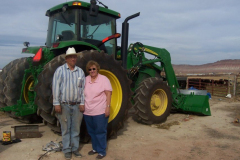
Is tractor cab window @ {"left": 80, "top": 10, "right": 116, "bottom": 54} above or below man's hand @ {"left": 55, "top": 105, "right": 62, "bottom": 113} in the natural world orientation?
above

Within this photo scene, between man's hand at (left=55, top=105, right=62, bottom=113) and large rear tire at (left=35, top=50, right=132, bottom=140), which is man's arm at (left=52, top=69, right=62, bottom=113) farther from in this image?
large rear tire at (left=35, top=50, right=132, bottom=140)

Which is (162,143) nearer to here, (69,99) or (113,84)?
(113,84)

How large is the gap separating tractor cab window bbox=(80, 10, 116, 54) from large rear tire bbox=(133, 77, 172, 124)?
127cm

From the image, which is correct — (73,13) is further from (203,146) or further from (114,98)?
(203,146)

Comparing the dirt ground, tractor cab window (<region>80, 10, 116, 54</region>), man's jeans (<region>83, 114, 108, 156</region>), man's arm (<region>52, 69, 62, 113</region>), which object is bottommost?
the dirt ground

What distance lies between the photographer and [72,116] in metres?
3.98

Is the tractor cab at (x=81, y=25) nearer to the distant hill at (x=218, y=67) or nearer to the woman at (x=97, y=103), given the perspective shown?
the woman at (x=97, y=103)

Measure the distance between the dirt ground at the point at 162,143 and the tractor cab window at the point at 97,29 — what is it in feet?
6.86

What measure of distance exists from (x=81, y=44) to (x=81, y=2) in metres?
1.01

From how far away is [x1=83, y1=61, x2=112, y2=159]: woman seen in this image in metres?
3.97

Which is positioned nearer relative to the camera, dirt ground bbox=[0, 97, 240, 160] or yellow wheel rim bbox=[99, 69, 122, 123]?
dirt ground bbox=[0, 97, 240, 160]

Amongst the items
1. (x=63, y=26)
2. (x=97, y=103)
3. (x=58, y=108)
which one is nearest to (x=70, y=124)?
(x=58, y=108)

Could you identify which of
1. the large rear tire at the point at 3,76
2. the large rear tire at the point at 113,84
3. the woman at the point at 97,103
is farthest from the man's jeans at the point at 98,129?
the large rear tire at the point at 3,76

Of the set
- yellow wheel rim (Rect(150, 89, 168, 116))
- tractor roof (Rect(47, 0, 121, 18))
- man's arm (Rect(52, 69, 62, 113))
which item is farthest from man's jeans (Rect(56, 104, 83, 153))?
yellow wheel rim (Rect(150, 89, 168, 116))
